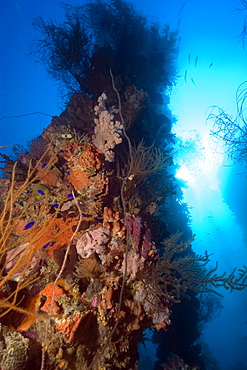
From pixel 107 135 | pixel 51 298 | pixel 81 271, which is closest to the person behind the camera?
pixel 51 298

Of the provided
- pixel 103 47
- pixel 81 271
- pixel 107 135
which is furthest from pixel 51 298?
pixel 103 47

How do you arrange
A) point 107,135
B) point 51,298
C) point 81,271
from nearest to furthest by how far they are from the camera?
point 51,298
point 81,271
point 107,135

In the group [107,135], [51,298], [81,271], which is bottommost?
[51,298]

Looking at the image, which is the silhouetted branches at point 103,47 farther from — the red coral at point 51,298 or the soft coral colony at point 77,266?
the red coral at point 51,298

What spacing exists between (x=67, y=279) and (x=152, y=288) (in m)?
1.46

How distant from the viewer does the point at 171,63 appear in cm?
1224

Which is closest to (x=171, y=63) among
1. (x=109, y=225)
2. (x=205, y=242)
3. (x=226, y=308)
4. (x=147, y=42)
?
(x=147, y=42)

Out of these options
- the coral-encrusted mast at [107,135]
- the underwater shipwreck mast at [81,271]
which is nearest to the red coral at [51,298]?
the underwater shipwreck mast at [81,271]

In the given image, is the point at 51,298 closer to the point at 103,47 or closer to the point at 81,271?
the point at 81,271

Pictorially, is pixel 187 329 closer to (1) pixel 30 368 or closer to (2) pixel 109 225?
(2) pixel 109 225

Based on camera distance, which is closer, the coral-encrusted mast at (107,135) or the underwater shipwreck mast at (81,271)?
the underwater shipwreck mast at (81,271)

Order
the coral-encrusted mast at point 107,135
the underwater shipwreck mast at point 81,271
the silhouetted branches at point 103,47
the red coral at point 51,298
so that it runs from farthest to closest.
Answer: the silhouetted branches at point 103,47 → the coral-encrusted mast at point 107,135 → the red coral at point 51,298 → the underwater shipwreck mast at point 81,271

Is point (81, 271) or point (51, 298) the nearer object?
point (51, 298)

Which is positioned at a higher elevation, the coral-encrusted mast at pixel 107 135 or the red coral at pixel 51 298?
the coral-encrusted mast at pixel 107 135
